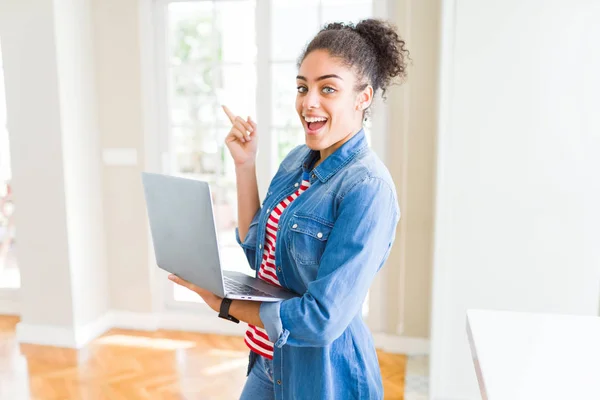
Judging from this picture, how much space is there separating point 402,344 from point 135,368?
1.57 m

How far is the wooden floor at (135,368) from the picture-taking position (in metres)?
2.76

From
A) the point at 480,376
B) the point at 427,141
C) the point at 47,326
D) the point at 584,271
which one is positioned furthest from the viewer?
the point at 47,326

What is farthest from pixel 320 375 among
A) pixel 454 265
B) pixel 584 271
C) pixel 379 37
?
pixel 584 271

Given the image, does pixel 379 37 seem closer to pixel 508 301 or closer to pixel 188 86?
pixel 508 301

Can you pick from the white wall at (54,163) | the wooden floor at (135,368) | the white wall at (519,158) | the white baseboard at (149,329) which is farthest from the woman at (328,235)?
the white wall at (54,163)

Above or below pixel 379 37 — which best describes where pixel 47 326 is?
below

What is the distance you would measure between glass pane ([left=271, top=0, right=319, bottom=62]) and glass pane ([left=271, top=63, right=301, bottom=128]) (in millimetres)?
73

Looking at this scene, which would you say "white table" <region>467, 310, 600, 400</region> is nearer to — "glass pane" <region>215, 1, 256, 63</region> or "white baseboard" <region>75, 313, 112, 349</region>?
"glass pane" <region>215, 1, 256, 63</region>

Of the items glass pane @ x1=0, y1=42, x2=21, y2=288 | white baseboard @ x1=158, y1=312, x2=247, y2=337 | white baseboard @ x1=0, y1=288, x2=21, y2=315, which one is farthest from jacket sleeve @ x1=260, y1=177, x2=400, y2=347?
glass pane @ x1=0, y1=42, x2=21, y2=288

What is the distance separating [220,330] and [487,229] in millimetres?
1924

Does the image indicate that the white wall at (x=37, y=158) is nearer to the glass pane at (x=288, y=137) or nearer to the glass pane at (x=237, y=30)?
the glass pane at (x=237, y=30)

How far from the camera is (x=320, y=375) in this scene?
1.19 m

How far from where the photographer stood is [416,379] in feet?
9.53

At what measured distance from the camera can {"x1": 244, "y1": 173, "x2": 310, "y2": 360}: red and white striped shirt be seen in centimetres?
129
